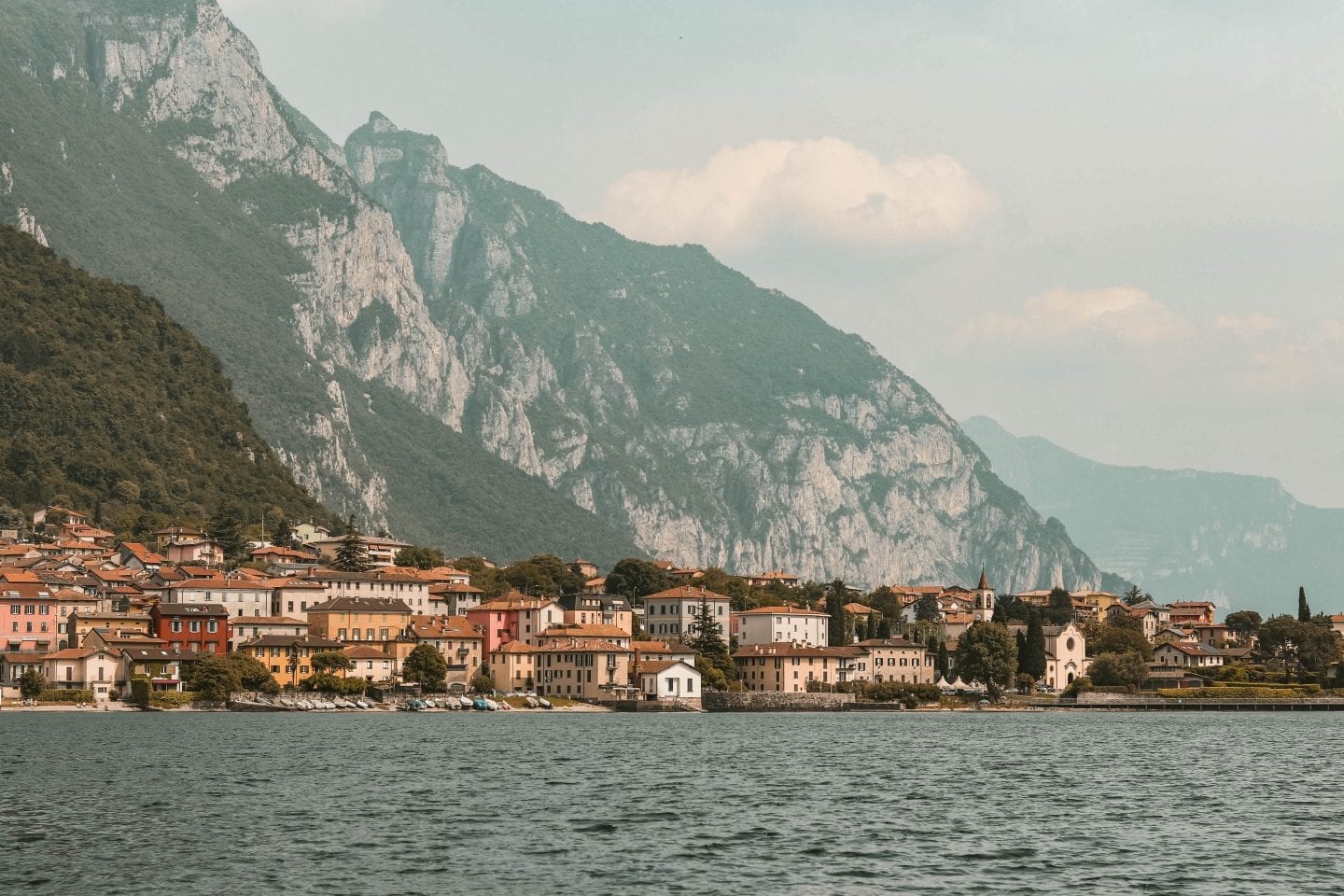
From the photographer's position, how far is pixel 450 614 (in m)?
175

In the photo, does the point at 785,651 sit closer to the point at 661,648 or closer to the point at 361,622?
the point at 661,648

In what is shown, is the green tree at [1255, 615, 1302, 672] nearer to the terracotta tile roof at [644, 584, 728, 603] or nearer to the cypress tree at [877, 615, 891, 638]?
the cypress tree at [877, 615, 891, 638]

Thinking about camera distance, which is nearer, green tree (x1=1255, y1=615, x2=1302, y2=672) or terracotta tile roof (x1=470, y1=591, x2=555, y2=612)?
terracotta tile roof (x1=470, y1=591, x2=555, y2=612)

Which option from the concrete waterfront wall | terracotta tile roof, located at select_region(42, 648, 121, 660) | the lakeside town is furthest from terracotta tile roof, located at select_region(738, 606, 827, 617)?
terracotta tile roof, located at select_region(42, 648, 121, 660)

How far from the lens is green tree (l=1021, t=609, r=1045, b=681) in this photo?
18212cm

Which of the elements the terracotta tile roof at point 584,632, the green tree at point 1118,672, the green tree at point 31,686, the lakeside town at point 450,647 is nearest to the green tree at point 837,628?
the lakeside town at point 450,647

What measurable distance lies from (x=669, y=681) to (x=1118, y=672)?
52.3 metres

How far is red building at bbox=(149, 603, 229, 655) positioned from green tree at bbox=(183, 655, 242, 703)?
833 centimetres

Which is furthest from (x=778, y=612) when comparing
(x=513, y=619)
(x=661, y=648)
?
(x=513, y=619)

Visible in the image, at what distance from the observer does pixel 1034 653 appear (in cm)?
18250

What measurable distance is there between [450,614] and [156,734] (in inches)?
3054

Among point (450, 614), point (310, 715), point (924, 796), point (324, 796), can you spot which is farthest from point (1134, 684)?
point (324, 796)

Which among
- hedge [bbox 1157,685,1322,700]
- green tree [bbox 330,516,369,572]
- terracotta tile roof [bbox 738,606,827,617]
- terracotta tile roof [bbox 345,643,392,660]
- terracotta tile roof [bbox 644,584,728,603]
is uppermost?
green tree [bbox 330,516,369,572]

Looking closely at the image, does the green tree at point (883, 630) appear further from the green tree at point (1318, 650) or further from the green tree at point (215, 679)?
the green tree at point (215, 679)
